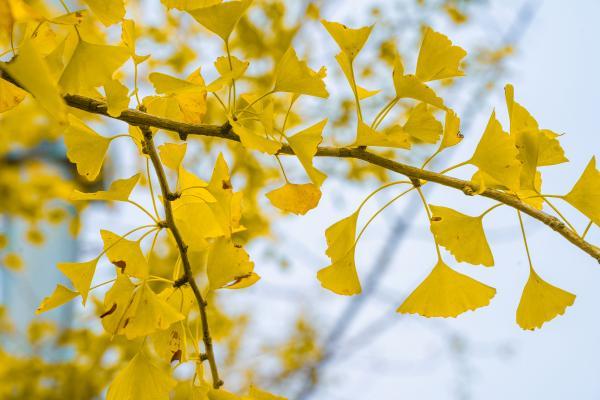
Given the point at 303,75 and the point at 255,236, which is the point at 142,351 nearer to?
the point at 303,75

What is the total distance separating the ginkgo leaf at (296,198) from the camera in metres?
0.31

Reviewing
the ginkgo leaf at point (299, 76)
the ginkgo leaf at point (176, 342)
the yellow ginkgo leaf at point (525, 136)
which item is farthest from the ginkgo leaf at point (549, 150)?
the ginkgo leaf at point (176, 342)

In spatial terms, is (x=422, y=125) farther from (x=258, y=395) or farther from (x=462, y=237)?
(x=258, y=395)

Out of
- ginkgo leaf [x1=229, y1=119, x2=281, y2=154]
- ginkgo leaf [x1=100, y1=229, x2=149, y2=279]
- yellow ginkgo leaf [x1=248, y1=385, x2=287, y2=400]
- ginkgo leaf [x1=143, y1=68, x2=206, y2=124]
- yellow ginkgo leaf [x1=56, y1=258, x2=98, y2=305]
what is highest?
ginkgo leaf [x1=229, y1=119, x2=281, y2=154]

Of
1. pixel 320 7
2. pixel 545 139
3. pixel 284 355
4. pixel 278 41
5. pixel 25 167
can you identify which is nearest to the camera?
pixel 545 139

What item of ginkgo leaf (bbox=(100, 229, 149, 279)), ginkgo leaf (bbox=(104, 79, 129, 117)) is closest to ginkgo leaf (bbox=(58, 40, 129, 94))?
ginkgo leaf (bbox=(104, 79, 129, 117))

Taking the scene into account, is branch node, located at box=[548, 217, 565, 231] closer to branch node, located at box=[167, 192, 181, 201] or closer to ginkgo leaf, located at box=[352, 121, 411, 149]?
ginkgo leaf, located at box=[352, 121, 411, 149]

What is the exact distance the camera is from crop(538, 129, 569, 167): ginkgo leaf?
0.29 m

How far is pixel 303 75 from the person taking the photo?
283mm

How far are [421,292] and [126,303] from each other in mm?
168

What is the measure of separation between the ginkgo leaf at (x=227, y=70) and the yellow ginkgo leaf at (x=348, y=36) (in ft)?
0.16

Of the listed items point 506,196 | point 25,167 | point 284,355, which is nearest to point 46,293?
point 25,167

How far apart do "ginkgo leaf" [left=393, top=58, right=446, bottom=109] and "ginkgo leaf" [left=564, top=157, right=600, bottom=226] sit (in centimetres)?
10

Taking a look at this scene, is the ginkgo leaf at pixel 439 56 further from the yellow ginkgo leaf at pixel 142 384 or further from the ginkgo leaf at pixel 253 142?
the yellow ginkgo leaf at pixel 142 384
